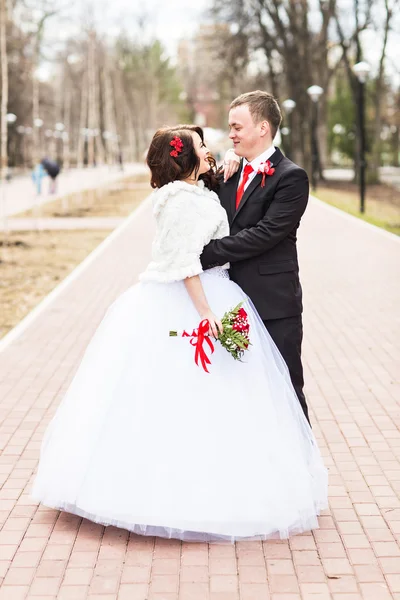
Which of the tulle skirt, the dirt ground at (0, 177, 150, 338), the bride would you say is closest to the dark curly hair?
the bride

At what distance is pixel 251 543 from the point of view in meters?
4.08

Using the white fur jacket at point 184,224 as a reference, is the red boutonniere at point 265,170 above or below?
above

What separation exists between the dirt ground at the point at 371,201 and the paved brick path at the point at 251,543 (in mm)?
10598

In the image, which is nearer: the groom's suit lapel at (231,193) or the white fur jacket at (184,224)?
the white fur jacket at (184,224)

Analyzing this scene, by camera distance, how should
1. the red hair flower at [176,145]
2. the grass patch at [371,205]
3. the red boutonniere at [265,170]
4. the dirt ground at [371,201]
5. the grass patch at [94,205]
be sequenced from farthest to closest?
the grass patch at [94,205], the dirt ground at [371,201], the grass patch at [371,205], the red boutonniere at [265,170], the red hair flower at [176,145]

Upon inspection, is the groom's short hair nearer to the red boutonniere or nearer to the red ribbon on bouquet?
the red boutonniere

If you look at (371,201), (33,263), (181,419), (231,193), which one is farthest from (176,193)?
(371,201)

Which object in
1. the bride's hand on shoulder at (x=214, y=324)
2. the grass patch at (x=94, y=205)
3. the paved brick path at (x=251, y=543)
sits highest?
the bride's hand on shoulder at (x=214, y=324)

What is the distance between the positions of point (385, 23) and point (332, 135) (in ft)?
132

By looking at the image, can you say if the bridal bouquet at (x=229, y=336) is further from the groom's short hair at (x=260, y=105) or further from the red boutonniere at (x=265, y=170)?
the groom's short hair at (x=260, y=105)

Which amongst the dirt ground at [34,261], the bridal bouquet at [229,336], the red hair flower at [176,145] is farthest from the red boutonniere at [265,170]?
the dirt ground at [34,261]

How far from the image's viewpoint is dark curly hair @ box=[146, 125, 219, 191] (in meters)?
4.05

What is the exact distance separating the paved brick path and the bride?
0.47 feet

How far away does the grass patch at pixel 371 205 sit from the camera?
21219mm
